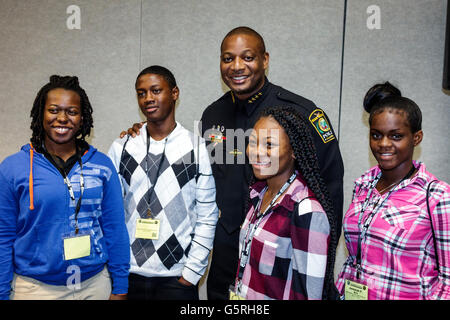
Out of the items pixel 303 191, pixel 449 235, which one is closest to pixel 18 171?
pixel 303 191

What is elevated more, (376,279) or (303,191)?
(303,191)

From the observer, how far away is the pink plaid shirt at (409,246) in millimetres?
1274

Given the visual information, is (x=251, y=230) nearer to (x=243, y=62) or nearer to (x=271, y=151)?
(x=271, y=151)

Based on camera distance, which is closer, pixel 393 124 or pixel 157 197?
pixel 393 124

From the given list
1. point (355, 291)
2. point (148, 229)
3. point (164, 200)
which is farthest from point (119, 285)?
point (355, 291)

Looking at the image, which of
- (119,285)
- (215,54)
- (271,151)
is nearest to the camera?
(271,151)

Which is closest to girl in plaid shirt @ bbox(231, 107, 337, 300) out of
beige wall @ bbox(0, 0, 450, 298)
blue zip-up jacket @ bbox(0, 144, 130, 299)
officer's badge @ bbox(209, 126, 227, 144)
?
officer's badge @ bbox(209, 126, 227, 144)

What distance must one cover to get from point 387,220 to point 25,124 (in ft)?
10.3

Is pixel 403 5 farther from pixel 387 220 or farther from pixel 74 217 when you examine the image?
pixel 74 217

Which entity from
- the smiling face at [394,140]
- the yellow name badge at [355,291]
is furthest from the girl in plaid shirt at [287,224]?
the smiling face at [394,140]

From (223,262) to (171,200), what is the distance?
0.48 m

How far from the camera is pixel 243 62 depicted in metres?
1.83

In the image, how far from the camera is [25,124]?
311cm

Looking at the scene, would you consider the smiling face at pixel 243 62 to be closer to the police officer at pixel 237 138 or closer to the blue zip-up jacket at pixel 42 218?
the police officer at pixel 237 138
